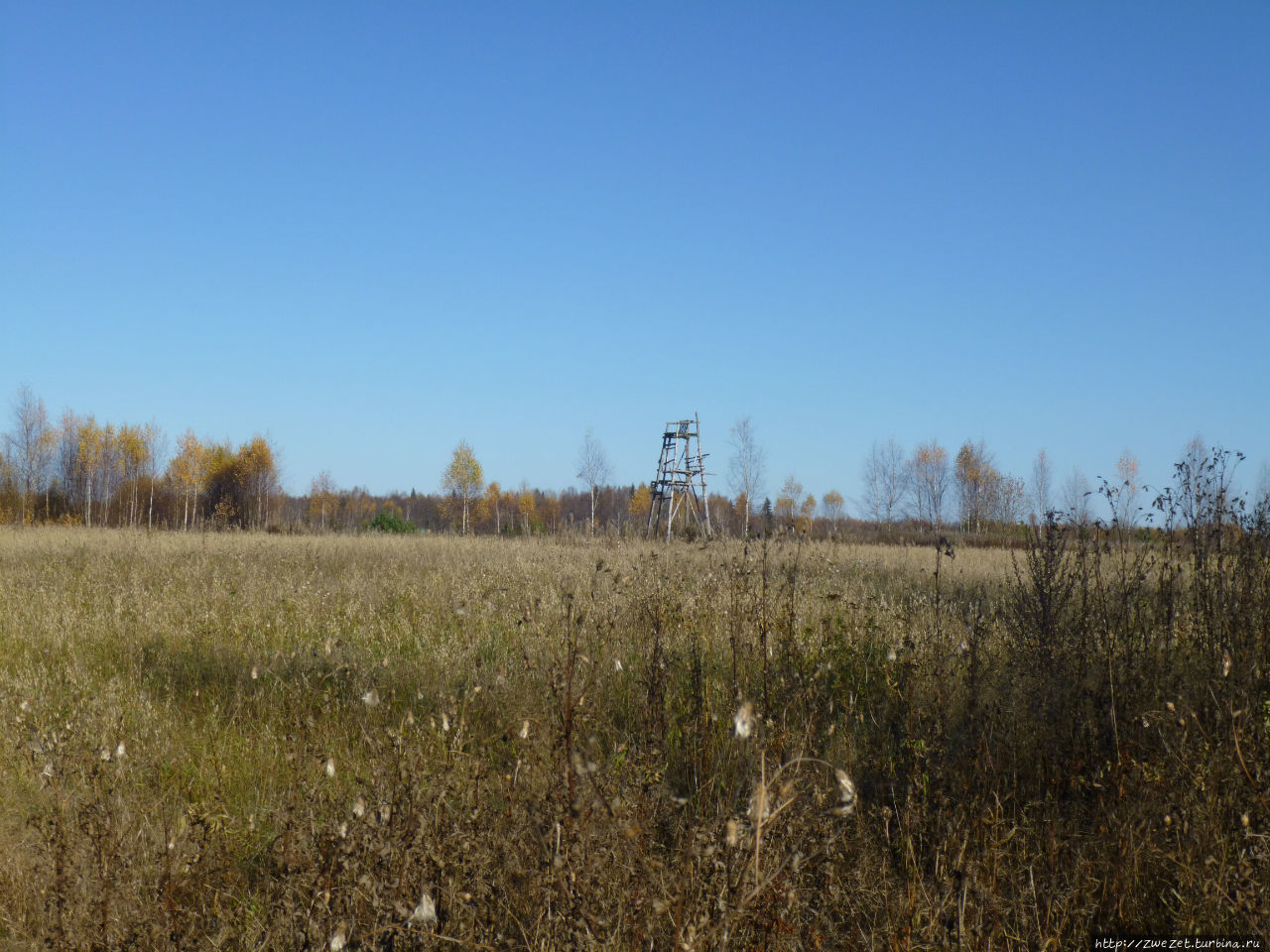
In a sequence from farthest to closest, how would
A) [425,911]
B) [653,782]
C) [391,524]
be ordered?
[391,524]
[653,782]
[425,911]

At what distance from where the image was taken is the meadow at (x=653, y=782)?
2.23m

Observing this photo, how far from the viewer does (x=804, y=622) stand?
584cm

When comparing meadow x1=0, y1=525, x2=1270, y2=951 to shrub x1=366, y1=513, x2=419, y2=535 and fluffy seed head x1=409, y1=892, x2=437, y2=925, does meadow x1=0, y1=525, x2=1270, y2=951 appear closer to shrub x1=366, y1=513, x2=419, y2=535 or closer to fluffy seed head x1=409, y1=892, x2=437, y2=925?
fluffy seed head x1=409, y1=892, x2=437, y2=925

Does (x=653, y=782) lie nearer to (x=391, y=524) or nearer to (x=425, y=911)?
(x=425, y=911)

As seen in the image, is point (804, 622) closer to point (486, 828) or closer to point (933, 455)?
point (486, 828)

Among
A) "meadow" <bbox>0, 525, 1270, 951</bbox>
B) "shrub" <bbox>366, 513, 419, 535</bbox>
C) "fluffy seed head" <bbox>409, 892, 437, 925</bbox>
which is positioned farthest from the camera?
"shrub" <bbox>366, 513, 419, 535</bbox>

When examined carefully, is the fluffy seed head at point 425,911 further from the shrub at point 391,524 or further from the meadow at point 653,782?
the shrub at point 391,524

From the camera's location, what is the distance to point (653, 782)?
274 centimetres

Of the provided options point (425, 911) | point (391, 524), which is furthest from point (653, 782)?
point (391, 524)

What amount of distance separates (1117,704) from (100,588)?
9.05m

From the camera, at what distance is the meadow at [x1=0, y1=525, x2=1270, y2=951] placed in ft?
7.31

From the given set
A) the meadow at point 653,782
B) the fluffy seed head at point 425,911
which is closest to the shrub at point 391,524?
the meadow at point 653,782

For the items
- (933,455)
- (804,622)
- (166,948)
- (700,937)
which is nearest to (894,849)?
(700,937)

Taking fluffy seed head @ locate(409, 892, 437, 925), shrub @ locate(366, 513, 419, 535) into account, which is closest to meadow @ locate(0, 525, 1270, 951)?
fluffy seed head @ locate(409, 892, 437, 925)
